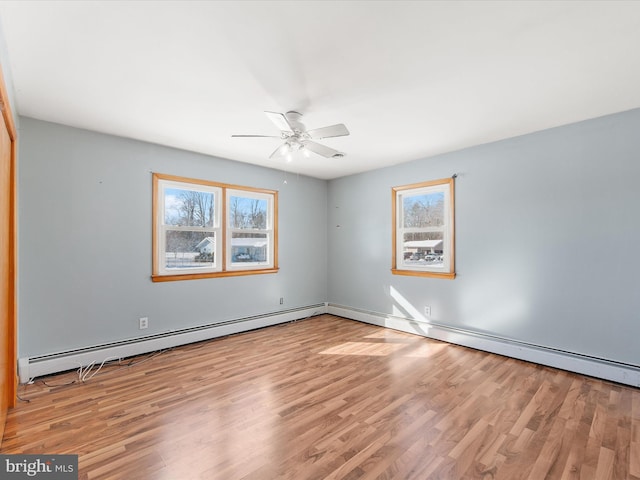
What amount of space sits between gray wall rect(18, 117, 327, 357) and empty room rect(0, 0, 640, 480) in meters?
0.02

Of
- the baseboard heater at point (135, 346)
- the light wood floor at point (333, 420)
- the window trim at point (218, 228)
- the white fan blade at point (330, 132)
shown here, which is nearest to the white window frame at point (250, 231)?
the window trim at point (218, 228)

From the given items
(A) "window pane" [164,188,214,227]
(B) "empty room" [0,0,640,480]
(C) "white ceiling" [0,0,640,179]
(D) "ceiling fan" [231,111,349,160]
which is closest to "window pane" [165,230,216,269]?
(B) "empty room" [0,0,640,480]

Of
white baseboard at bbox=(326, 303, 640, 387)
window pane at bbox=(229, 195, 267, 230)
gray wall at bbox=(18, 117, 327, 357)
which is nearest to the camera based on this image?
white baseboard at bbox=(326, 303, 640, 387)

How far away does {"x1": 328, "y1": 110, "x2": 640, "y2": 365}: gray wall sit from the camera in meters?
2.84

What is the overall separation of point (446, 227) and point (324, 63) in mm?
2930

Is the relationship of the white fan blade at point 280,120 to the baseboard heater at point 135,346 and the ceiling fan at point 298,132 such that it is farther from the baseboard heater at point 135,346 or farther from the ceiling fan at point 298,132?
the baseboard heater at point 135,346

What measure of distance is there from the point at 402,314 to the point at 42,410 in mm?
4180

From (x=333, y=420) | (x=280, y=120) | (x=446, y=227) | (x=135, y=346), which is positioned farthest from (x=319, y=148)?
(x=135, y=346)

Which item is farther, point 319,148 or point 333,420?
point 319,148

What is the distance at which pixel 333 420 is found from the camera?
224 cm

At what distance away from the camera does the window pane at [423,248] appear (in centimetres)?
427

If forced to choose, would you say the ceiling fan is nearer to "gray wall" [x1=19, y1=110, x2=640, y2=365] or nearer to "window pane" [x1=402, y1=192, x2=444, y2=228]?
"gray wall" [x1=19, y1=110, x2=640, y2=365]

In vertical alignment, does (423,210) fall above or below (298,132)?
below

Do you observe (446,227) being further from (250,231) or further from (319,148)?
(250,231)
